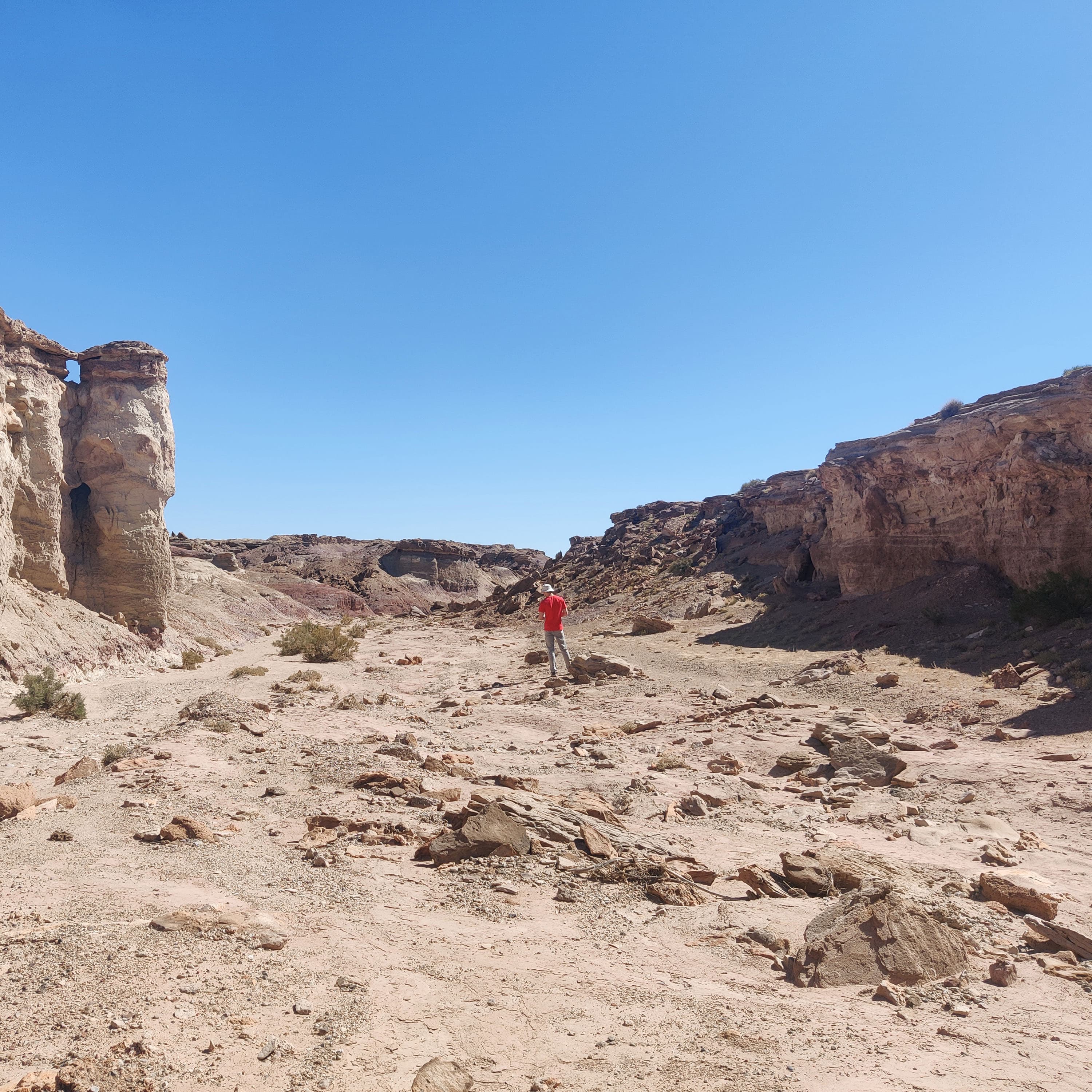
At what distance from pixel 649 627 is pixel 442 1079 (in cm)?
2260

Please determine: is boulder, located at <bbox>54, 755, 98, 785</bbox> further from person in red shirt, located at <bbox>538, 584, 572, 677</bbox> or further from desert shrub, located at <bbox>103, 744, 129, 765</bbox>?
person in red shirt, located at <bbox>538, 584, 572, 677</bbox>

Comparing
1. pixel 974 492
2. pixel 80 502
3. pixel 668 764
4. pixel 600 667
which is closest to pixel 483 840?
pixel 668 764

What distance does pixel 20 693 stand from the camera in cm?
1260

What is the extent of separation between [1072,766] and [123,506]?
21.2m

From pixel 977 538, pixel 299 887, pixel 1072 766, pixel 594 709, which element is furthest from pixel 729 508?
pixel 299 887

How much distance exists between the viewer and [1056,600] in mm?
14492

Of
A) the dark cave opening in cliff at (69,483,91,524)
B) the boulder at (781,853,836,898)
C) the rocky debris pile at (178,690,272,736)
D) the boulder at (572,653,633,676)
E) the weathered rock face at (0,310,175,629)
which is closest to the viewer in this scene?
the boulder at (781,853,836,898)

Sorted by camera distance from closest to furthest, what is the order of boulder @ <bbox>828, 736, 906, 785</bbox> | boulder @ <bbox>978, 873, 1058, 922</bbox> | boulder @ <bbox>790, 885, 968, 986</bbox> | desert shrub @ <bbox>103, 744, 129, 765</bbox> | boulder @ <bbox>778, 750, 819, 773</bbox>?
1. boulder @ <bbox>790, 885, 968, 986</bbox>
2. boulder @ <bbox>978, 873, 1058, 922</bbox>
3. boulder @ <bbox>828, 736, 906, 785</bbox>
4. desert shrub @ <bbox>103, 744, 129, 765</bbox>
5. boulder @ <bbox>778, 750, 819, 773</bbox>

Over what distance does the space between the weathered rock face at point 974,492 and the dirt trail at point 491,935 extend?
8153 mm

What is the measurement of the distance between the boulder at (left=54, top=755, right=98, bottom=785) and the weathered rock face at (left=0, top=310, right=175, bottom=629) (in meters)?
11.7

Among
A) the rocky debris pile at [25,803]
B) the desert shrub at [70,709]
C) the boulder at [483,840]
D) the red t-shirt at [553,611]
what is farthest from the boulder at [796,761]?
the desert shrub at [70,709]

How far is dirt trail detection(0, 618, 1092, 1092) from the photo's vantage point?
323 cm

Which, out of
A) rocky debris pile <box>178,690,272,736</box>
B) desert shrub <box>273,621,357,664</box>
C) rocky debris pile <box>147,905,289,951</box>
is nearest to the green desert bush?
rocky debris pile <box>178,690,272,736</box>

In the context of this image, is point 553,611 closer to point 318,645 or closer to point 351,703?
point 351,703
